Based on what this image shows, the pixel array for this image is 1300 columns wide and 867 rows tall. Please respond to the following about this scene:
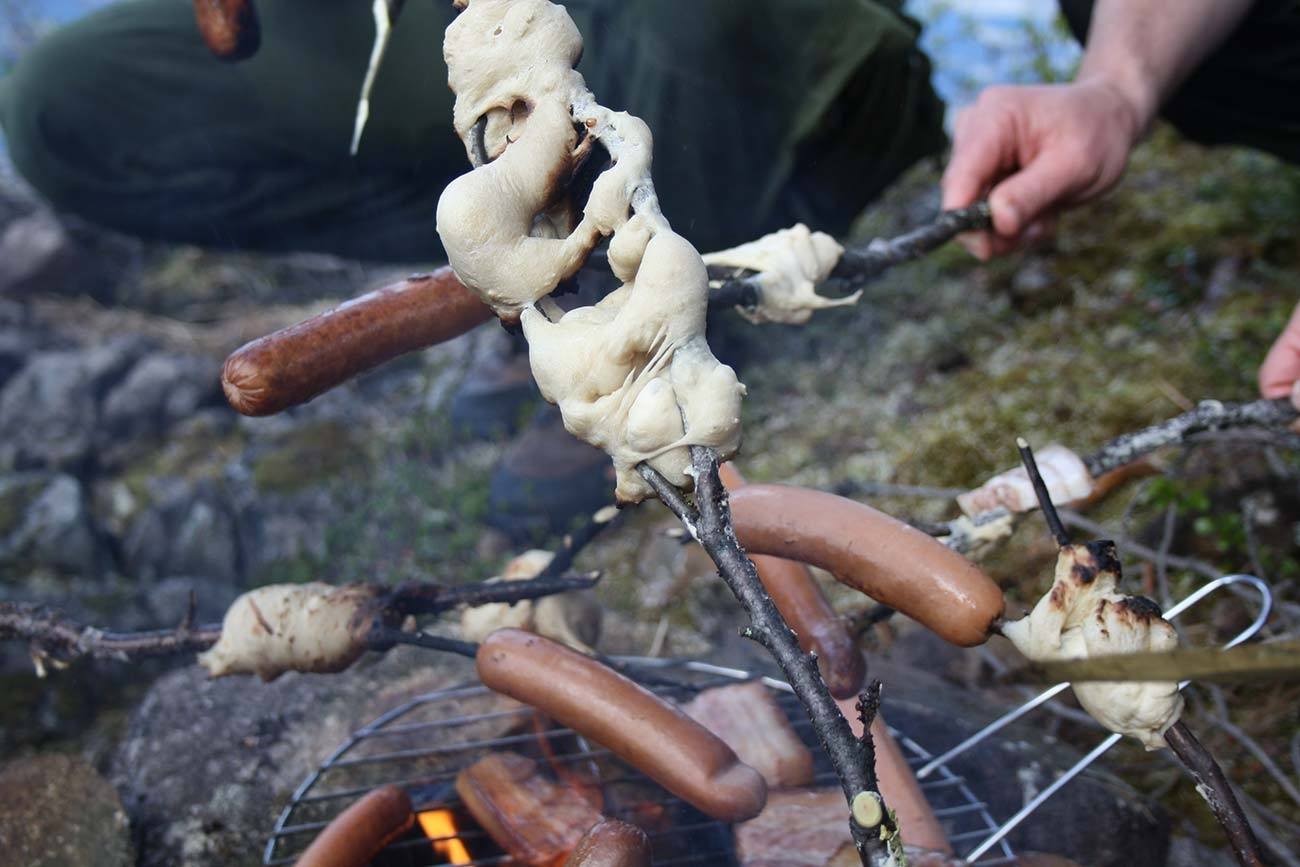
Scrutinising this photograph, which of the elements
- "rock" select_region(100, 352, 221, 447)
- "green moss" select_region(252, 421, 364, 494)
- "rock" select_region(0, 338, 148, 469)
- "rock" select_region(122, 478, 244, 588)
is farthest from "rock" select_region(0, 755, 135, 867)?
"rock" select_region(100, 352, 221, 447)

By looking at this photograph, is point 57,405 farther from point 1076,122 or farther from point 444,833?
point 1076,122

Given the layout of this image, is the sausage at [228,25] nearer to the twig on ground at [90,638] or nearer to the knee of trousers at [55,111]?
the twig on ground at [90,638]

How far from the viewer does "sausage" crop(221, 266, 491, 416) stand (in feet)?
5.03

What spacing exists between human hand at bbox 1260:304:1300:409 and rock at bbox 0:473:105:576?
4.77m

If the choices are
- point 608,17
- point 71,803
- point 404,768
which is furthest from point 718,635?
point 608,17

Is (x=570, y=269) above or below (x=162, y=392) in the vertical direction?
above

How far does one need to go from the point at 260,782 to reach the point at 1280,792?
2.83m

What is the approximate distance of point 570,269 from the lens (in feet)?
4.67

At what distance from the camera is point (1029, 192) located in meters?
2.72

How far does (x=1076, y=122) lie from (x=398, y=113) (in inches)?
109

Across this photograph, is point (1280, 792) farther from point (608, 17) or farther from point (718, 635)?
point (608, 17)

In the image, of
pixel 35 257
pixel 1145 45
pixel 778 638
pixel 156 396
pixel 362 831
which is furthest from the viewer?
pixel 35 257

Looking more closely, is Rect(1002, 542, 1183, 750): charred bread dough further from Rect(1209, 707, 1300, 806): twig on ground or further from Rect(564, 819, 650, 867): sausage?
Rect(1209, 707, 1300, 806): twig on ground

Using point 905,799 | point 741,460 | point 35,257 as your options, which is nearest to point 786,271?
point 905,799
